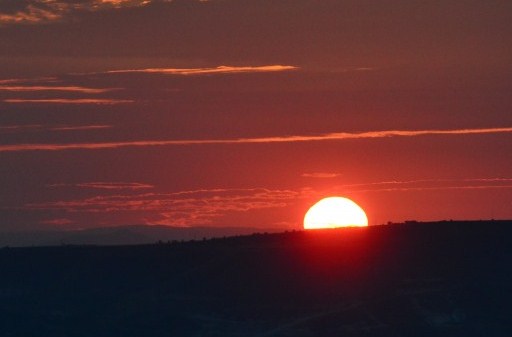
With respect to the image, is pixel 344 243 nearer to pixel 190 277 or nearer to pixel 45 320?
pixel 190 277

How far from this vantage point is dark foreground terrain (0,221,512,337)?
77.9 m

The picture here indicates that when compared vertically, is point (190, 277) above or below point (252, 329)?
above

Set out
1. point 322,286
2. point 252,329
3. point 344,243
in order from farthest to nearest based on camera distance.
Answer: point 344,243
point 322,286
point 252,329

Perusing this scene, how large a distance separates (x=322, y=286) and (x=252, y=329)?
7811 mm

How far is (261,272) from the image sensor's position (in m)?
86.2

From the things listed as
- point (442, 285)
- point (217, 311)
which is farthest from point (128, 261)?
point (442, 285)

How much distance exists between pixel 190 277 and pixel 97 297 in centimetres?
531

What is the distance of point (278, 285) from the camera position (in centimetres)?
8469

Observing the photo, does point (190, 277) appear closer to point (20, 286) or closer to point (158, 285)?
point (158, 285)

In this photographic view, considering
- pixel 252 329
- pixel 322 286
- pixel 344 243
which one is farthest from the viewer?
pixel 344 243

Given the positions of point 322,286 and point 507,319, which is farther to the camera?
point 322,286

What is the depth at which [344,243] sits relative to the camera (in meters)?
90.1

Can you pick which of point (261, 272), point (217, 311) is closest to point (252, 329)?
point (217, 311)

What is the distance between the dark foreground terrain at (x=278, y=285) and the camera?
7794 centimetres
